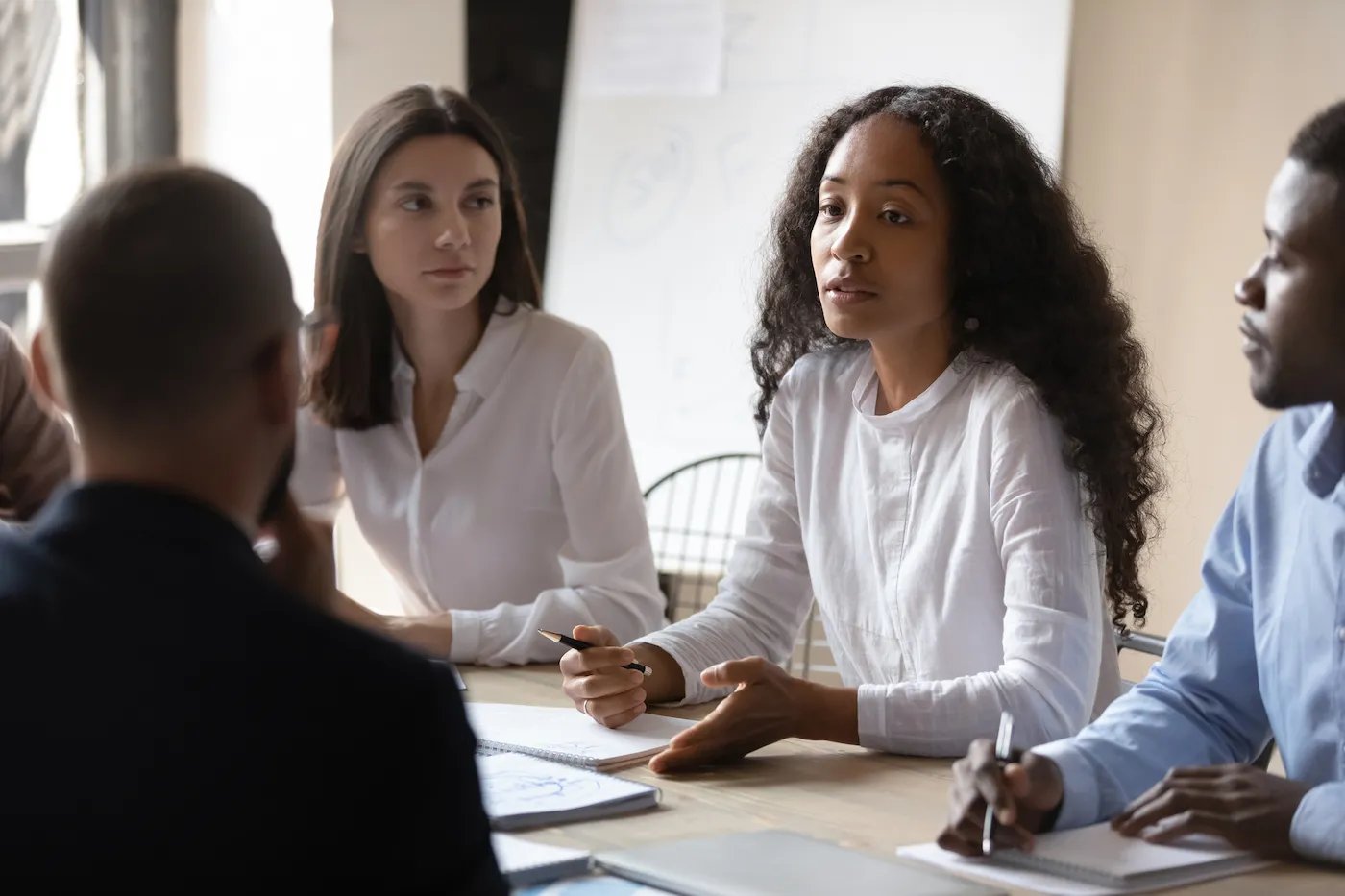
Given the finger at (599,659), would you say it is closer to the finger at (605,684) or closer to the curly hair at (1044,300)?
the finger at (605,684)

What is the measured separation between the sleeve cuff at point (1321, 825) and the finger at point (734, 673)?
0.53 meters

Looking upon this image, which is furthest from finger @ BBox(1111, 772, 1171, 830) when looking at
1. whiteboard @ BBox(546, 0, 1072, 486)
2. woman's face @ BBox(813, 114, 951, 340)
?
whiteboard @ BBox(546, 0, 1072, 486)

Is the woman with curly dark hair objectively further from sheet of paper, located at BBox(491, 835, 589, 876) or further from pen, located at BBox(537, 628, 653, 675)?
sheet of paper, located at BBox(491, 835, 589, 876)

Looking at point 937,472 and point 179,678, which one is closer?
point 179,678

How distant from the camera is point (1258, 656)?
141cm

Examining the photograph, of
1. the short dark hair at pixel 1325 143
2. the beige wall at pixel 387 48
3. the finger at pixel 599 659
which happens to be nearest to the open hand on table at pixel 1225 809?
the short dark hair at pixel 1325 143

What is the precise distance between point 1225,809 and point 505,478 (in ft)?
4.31

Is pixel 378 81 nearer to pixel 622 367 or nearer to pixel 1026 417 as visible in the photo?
pixel 622 367

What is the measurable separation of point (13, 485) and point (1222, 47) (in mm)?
2372

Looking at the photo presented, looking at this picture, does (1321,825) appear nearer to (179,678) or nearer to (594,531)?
(179,678)

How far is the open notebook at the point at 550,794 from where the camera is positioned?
1263 mm

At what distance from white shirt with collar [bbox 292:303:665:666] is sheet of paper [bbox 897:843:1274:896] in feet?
3.33

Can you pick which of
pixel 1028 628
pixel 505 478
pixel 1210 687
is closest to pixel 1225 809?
pixel 1210 687

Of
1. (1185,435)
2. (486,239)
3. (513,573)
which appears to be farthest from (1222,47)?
(513,573)
